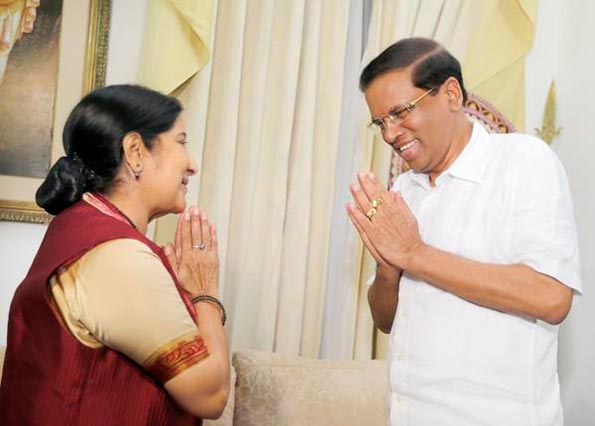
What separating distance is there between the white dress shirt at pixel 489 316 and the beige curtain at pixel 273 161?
1.04 meters

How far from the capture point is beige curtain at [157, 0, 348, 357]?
8.25 ft

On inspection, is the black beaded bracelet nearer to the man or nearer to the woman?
the woman

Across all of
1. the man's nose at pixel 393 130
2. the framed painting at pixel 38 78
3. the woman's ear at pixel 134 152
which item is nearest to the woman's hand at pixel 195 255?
the woman's ear at pixel 134 152

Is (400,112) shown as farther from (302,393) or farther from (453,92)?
(302,393)

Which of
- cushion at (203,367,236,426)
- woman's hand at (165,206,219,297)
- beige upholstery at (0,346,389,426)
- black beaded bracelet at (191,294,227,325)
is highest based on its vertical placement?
woman's hand at (165,206,219,297)

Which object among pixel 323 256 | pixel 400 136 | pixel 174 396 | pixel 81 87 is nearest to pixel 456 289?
pixel 400 136

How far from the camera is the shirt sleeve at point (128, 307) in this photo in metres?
1.33

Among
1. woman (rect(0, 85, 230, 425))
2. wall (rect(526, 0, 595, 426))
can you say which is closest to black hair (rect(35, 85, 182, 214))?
woman (rect(0, 85, 230, 425))

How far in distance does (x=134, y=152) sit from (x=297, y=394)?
41.3 inches

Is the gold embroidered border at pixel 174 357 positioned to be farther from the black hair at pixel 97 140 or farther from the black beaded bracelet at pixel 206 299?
the black hair at pixel 97 140

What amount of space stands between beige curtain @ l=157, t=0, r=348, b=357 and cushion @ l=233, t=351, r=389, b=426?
0.88ft

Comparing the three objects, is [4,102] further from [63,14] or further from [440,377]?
[440,377]

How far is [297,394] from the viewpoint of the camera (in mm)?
2246

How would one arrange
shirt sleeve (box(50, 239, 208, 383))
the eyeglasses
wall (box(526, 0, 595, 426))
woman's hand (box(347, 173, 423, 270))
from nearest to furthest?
shirt sleeve (box(50, 239, 208, 383)) < woman's hand (box(347, 173, 423, 270)) < the eyeglasses < wall (box(526, 0, 595, 426))
